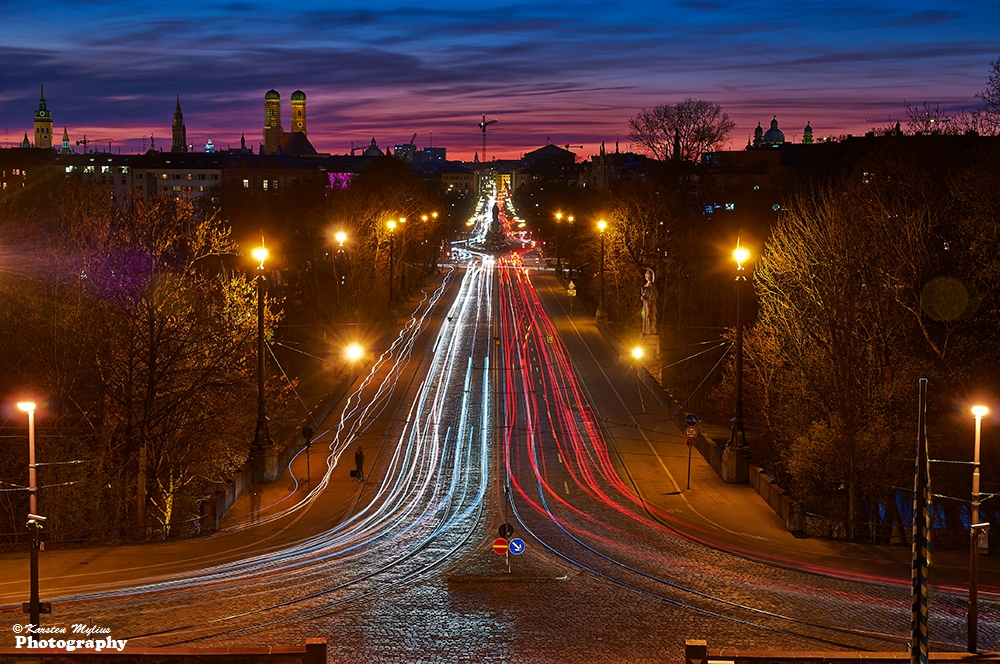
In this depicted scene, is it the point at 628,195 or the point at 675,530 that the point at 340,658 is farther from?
the point at 628,195

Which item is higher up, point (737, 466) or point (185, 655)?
point (737, 466)

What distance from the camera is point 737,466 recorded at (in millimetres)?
27766

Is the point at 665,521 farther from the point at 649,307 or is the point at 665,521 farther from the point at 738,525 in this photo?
the point at 649,307

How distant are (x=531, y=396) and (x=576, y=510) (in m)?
15.0

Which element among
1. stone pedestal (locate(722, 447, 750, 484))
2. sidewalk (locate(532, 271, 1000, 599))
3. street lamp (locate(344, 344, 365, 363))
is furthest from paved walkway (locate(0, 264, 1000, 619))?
street lamp (locate(344, 344, 365, 363))

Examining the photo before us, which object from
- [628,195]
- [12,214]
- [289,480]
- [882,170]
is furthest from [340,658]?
[628,195]

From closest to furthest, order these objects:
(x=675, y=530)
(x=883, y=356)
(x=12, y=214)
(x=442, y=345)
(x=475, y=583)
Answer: (x=475, y=583), (x=675, y=530), (x=883, y=356), (x=12, y=214), (x=442, y=345)

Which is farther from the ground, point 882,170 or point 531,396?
point 882,170

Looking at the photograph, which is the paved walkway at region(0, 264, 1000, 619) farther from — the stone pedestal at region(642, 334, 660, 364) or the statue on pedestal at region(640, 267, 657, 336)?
the statue on pedestal at region(640, 267, 657, 336)

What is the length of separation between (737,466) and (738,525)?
13.0ft

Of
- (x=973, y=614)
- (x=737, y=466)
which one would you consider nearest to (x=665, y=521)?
(x=737, y=466)

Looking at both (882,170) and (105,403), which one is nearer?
(105,403)

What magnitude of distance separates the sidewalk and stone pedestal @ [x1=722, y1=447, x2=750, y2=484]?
23 centimetres

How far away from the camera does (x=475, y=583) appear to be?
19.2m
